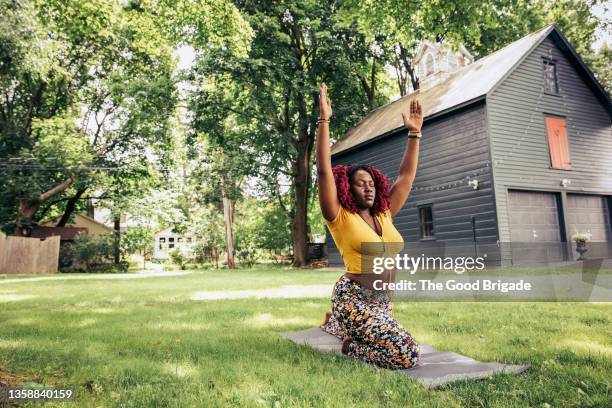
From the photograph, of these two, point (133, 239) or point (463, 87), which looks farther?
point (133, 239)

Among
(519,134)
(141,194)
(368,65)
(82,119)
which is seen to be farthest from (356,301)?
(82,119)

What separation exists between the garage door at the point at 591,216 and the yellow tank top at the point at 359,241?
14983 millimetres

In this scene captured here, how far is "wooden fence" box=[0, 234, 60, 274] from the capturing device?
933 inches

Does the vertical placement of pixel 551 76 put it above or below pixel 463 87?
above

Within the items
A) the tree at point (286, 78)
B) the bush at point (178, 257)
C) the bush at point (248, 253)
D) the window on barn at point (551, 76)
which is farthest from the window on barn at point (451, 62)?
the bush at point (178, 257)

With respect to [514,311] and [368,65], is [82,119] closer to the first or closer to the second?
[368,65]

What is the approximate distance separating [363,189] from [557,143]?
16.0m

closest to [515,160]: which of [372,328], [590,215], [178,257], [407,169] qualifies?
[590,215]

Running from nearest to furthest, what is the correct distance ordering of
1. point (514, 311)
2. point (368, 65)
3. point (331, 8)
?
point (514, 311) < point (331, 8) < point (368, 65)

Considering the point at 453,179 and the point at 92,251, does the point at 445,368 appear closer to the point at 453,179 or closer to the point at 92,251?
the point at 453,179

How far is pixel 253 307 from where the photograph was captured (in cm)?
769

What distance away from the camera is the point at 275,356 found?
417 centimetres

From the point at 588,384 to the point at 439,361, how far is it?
111cm

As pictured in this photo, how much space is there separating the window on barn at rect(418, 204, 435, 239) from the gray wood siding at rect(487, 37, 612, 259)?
3.32 m
